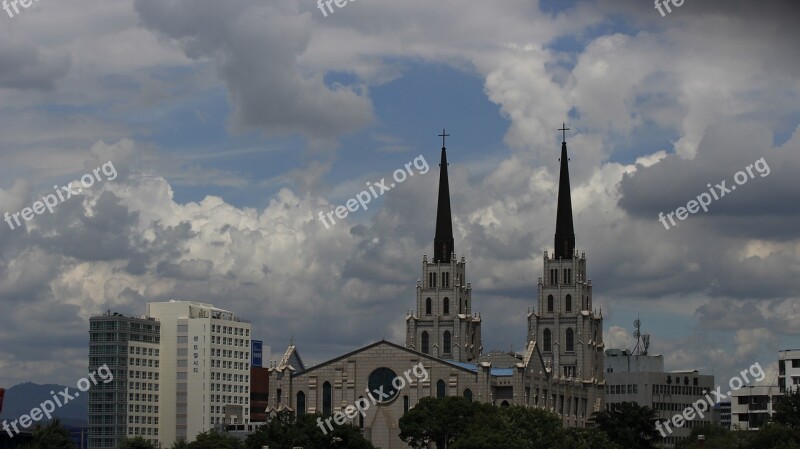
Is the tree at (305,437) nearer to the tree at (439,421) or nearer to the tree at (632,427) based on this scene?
the tree at (439,421)

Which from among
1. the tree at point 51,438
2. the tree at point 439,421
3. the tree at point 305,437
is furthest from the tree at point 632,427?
the tree at point 51,438

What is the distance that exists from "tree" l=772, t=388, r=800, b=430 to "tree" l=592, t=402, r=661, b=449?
16416 mm

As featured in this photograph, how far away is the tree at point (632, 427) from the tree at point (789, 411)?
53.9 feet

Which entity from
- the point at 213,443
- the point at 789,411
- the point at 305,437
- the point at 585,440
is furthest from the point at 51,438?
the point at 789,411

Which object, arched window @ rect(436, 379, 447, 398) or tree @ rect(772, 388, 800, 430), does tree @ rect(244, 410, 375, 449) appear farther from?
tree @ rect(772, 388, 800, 430)

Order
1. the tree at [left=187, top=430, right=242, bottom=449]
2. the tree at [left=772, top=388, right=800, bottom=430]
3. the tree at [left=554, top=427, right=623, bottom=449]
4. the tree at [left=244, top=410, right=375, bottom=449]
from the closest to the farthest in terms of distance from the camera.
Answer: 1. the tree at [left=554, top=427, right=623, bottom=449]
2. the tree at [left=244, top=410, right=375, bottom=449]
3. the tree at [left=187, top=430, right=242, bottom=449]
4. the tree at [left=772, top=388, right=800, bottom=430]

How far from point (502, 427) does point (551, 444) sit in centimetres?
736

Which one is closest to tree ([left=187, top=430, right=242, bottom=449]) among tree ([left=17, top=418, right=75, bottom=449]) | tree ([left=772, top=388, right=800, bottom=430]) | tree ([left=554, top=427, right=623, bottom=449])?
tree ([left=17, top=418, right=75, bottom=449])

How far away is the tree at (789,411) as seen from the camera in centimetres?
17432

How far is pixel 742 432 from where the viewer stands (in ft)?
555

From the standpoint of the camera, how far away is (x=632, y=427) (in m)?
168

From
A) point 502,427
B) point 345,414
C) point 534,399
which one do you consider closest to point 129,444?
point 345,414

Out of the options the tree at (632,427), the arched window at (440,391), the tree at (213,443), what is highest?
the arched window at (440,391)

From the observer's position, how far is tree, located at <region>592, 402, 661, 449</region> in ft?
544
